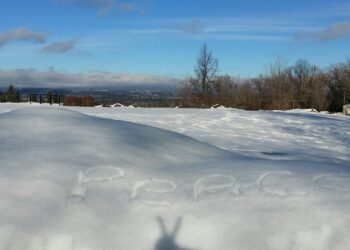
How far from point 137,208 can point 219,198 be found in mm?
442

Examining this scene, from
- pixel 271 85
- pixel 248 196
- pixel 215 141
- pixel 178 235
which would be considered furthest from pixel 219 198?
pixel 271 85

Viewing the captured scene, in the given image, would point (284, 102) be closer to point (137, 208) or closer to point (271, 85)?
point (271, 85)

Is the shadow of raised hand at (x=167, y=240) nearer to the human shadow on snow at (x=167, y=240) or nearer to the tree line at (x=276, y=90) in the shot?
the human shadow on snow at (x=167, y=240)

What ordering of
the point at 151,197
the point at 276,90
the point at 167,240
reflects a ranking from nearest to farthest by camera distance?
the point at 167,240 < the point at 151,197 < the point at 276,90

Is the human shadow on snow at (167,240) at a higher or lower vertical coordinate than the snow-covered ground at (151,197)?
lower

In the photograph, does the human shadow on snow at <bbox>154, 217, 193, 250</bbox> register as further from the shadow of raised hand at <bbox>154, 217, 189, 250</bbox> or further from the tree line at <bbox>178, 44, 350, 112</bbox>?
the tree line at <bbox>178, 44, 350, 112</bbox>

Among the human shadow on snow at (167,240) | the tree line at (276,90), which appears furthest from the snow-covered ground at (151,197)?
the tree line at (276,90)

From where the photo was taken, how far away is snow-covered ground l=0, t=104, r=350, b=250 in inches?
89.0

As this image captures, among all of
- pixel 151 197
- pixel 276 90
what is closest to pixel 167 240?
pixel 151 197

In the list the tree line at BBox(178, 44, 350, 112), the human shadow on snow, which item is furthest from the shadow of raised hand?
the tree line at BBox(178, 44, 350, 112)

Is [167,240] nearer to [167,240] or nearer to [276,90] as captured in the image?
[167,240]

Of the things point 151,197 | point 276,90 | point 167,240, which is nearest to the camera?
point 167,240

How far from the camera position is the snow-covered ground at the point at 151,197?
7.41 feet

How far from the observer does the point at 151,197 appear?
2527 millimetres
